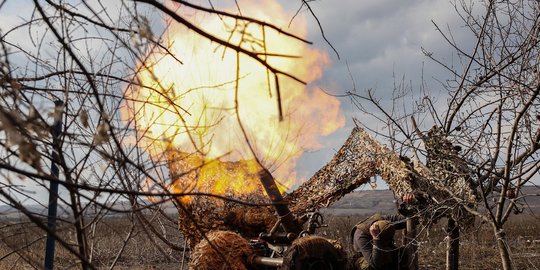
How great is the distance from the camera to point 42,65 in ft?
16.8

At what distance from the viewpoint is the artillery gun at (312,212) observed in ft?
24.0

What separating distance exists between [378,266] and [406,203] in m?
0.99

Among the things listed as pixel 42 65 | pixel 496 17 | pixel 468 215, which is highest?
pixel 496 17

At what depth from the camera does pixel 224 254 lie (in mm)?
7902

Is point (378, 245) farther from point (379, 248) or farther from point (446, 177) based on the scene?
point (446, 177)

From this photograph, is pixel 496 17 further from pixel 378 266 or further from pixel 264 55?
pixel 264 55

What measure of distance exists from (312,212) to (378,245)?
5.66 ft

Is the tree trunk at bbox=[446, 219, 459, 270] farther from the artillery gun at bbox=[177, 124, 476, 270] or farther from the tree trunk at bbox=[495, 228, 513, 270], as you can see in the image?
the tree trunk at bbox=[495, 228, 513, 270]

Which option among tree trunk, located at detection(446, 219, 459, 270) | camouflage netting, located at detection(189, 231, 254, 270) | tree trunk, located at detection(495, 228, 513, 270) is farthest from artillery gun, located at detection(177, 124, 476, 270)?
tree trunk, located at detection(495, 228, 513, 270)

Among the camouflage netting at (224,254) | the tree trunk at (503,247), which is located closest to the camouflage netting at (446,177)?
the tree trunk at (503,247)

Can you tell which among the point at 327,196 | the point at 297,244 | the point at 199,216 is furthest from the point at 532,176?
the point at 199,216

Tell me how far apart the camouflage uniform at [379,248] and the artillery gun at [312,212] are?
533 mm

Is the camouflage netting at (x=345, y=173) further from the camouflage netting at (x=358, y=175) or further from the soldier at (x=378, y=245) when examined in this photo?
the soldier at (x=378, y=245)

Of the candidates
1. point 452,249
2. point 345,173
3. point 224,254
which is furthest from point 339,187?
point 224,254
